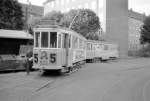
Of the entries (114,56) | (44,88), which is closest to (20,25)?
(114,56)

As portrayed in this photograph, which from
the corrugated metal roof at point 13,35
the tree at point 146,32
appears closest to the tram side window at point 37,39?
the corrugated metal roof at point 13,35

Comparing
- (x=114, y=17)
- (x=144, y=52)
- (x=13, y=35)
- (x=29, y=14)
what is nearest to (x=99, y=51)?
(x=13, y=35)

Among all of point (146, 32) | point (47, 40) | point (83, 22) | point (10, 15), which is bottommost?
point (47, 40)

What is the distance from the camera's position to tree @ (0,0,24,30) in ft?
95.7

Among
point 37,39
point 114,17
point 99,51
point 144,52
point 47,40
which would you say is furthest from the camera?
point 144,52

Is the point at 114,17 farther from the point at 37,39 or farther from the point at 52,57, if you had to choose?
the point at 52,57

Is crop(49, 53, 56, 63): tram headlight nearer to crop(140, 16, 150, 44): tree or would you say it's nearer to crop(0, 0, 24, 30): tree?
crop(0, 0, 24, 30): tree

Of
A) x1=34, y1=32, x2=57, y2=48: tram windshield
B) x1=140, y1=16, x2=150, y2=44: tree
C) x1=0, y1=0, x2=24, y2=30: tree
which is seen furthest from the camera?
x1=140, y1=16, x2=150, y2=44: tree

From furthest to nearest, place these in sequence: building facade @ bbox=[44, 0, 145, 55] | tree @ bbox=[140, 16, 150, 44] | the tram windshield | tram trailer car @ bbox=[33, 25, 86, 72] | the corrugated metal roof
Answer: tree @ bbox=[140, 16, 150, 44]
building facade @ bbox=[44, 0, 145, 55]
the corrugated metal roof
the tram windshield
tram trailer car @ bbox=[33, 25, 86, 72]

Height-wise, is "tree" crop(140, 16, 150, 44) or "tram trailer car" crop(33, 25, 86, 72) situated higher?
"tree" crop(140, 16, 150, 44)

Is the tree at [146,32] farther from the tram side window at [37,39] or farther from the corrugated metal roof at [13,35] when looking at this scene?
the tram side window at [37,39]

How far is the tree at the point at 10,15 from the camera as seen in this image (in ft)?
95.7

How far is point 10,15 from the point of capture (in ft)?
102

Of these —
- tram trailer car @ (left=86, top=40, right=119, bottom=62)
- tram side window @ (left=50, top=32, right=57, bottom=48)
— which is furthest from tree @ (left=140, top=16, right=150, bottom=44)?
tram side window @ (left=50, top=32, right=57, bottom=48)
